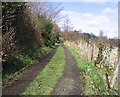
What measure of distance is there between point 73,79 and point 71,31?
8407cm

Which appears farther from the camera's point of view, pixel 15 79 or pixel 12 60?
pixel 12 60

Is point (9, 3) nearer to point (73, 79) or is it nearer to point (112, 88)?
point (73, 79)

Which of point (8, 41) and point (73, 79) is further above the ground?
point (8, 41)

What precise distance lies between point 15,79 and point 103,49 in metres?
8.39

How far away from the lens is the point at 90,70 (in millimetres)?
16203

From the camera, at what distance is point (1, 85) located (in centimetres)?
1124

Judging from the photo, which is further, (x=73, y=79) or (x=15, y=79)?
(x=73, y=79)

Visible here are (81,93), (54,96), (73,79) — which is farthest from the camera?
(73,79)

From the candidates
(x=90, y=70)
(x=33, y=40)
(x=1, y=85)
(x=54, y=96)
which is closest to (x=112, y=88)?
(x=54, y=96)

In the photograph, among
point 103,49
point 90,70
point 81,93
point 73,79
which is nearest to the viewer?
point 81,93

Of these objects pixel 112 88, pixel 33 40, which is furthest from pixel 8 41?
pixel 33 40

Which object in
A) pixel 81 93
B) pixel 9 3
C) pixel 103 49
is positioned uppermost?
pixel 9 3

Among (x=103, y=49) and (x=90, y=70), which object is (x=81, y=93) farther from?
(x=103, y=49)

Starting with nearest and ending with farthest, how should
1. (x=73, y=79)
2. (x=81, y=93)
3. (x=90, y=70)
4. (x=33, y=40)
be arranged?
(x=81, y=93) < (x=73, y=79) < (x=90, y=70) < (x=33, y=40)
